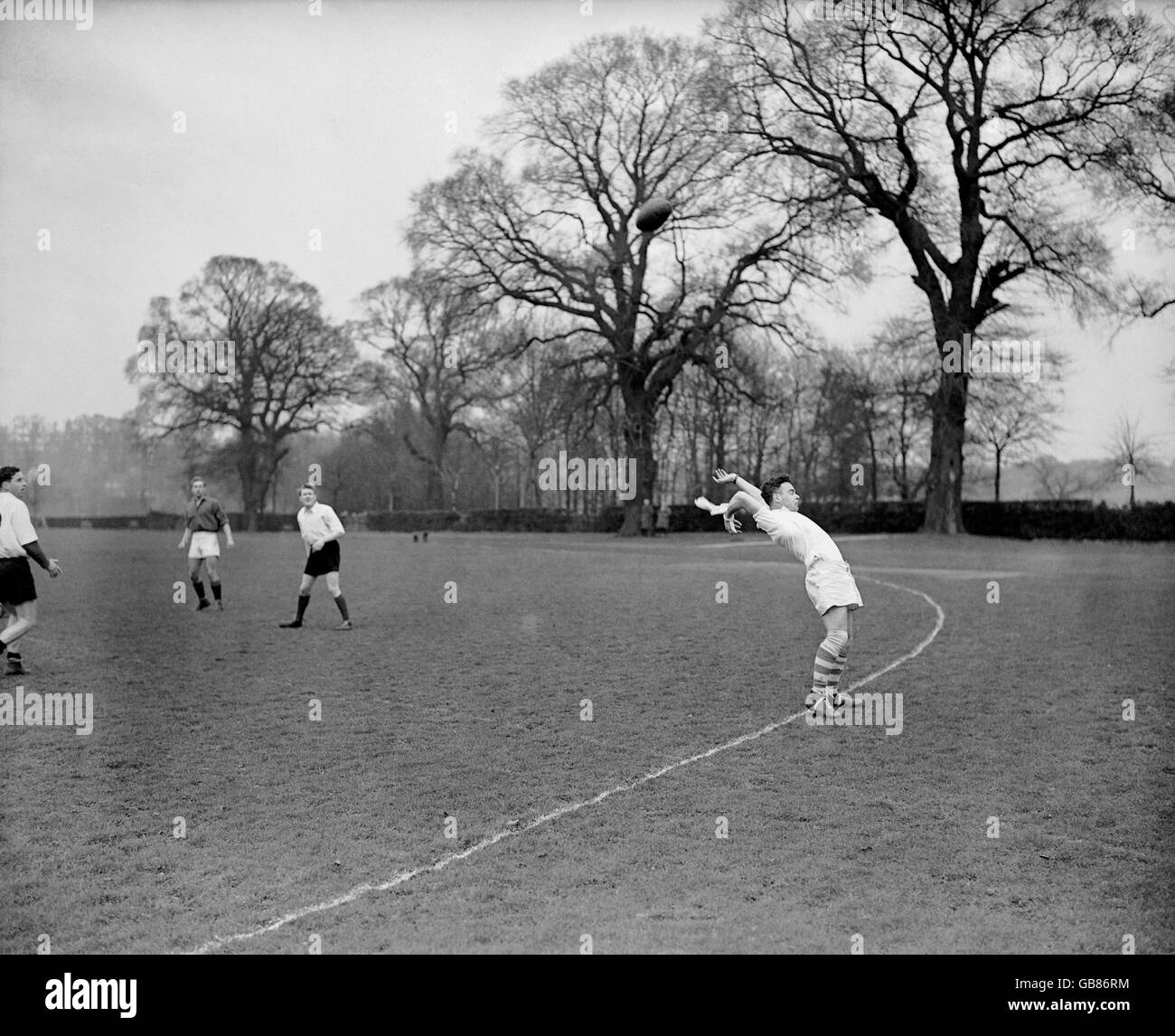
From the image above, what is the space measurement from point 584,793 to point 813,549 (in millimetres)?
2624

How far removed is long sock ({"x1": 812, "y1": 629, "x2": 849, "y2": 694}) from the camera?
8.41 metres

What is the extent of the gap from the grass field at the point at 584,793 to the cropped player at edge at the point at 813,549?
0.70 m

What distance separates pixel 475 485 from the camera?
81.6 meters

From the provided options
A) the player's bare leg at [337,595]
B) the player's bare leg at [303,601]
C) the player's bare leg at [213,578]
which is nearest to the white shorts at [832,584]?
the player's bare leg at [337,595]

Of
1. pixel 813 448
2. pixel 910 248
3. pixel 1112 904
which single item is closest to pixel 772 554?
pixel 910 248

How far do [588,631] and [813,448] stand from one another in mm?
44055

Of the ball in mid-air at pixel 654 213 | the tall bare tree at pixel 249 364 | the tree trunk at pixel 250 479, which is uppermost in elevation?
the tall bare tree at pixel 249 364

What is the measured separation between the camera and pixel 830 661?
339 inches

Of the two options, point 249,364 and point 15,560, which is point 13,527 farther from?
point 249,364

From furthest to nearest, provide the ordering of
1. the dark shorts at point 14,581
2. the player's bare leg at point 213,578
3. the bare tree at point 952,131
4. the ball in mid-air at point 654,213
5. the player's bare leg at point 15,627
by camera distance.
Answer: the bare tree at point 952,131, the player's bare leg at point 213,578, the ball in mid-air at point 654,213, the player's bare leg at point 15,627, the dark shorts at point 14,581

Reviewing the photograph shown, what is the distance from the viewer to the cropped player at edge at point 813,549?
7531 millimetres

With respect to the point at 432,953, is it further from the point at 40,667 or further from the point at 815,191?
the point at 815,191

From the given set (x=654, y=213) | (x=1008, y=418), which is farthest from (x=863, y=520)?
(x=654, y=213)

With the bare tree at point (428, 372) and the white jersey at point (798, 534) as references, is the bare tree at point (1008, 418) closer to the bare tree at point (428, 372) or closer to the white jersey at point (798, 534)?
the bare tree at point (428, 372)
